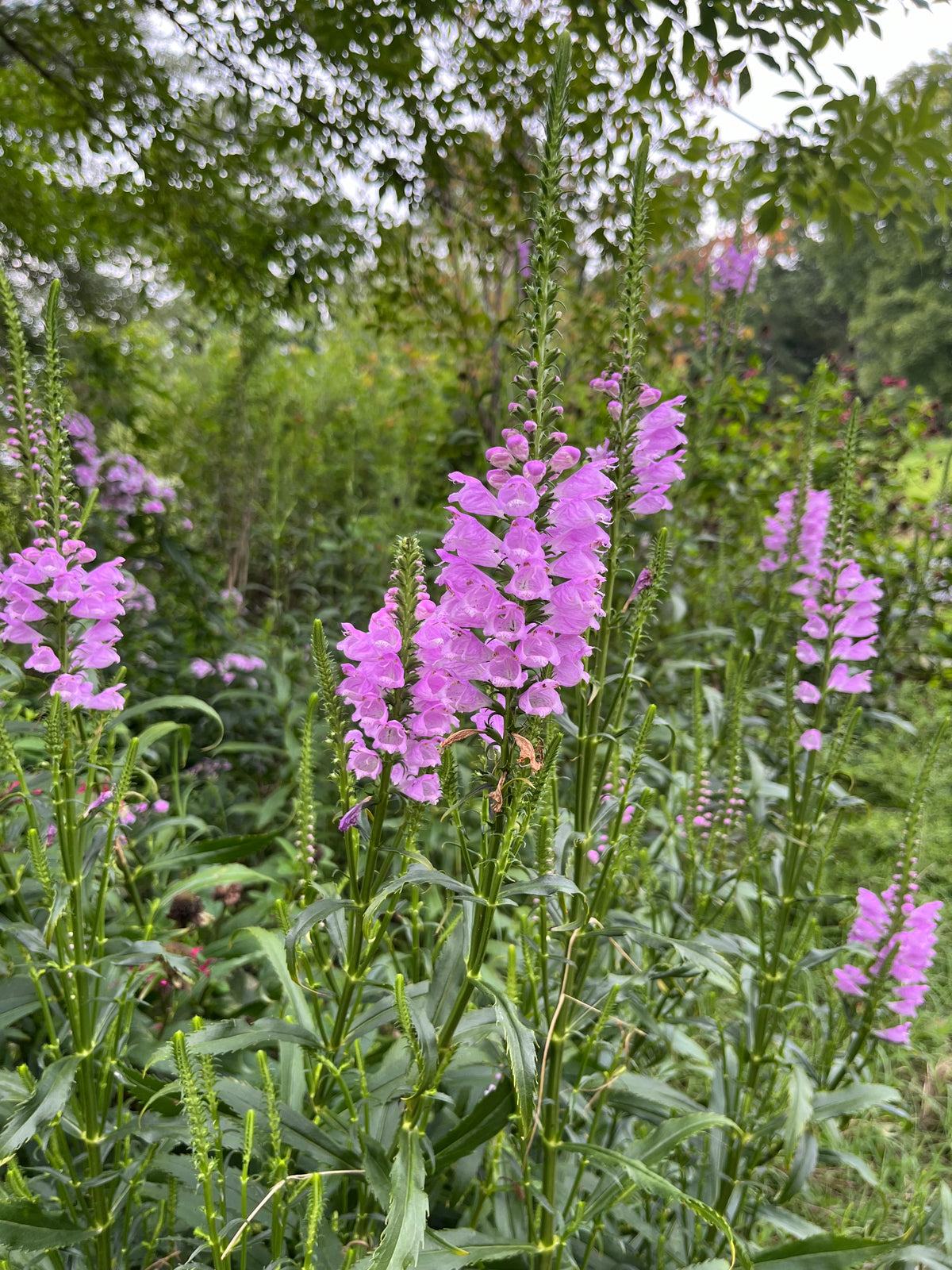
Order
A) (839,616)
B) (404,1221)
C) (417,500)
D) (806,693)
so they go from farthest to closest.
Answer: (417,500) → (806,693) → (839,616) → (404,1221)

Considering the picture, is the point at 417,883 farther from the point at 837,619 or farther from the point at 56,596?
the point at 837,619

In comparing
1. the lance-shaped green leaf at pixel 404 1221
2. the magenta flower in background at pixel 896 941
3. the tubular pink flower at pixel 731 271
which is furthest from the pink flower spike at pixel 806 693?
the tubular pink flower at pixel 731 271

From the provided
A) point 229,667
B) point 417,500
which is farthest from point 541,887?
point 417,500

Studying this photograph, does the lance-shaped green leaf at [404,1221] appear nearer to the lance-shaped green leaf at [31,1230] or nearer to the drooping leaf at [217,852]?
the lance-shaped green leaf at [31,1230]

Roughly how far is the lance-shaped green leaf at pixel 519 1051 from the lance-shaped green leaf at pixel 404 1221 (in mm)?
183

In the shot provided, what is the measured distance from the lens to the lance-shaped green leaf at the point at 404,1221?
1.04 m

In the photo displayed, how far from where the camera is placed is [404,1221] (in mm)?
1073

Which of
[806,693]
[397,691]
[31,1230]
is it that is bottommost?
[31,1230]

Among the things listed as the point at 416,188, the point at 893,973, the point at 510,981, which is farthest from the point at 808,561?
the point at 416,188

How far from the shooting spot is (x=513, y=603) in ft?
3.70

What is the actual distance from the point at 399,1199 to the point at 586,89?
405 cm

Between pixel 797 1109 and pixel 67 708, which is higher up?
pixel 67 708

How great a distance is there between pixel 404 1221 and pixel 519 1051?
0.28 m

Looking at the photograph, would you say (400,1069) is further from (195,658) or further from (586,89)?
(586,89)
